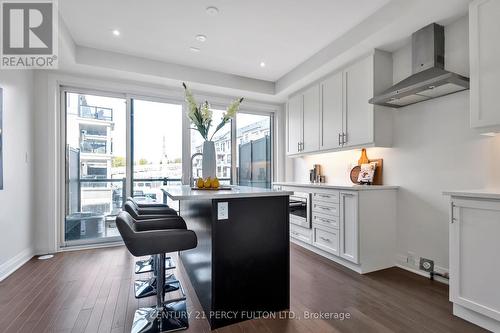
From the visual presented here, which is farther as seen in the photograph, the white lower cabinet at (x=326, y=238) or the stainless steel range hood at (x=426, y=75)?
the white lower cabinet at (x=326, y=238)

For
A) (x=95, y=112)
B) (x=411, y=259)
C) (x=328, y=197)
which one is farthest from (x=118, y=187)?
(x=411, y=259)

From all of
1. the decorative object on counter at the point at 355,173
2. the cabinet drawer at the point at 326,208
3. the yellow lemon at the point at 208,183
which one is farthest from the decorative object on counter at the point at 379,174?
the yellow lemon at the point at 208,183

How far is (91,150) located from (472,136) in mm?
4961

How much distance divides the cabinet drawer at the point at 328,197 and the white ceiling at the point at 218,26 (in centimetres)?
202

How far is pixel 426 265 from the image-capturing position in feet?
8.88

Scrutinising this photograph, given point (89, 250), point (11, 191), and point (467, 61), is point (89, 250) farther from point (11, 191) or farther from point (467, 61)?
point (467, 61)

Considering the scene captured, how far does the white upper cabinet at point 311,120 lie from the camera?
3994 mm

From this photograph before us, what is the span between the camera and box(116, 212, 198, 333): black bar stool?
5.20ft

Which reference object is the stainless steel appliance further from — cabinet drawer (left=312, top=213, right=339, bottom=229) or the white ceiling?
the white ceiling

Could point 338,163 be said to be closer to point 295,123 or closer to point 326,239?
point 295,123

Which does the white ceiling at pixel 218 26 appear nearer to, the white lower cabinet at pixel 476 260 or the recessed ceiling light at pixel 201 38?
the recessed ceiling light at pixel 201 38

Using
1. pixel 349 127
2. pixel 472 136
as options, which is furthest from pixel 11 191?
pixel 472 136

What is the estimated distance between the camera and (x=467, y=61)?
2.42m

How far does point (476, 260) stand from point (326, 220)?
158 cm
